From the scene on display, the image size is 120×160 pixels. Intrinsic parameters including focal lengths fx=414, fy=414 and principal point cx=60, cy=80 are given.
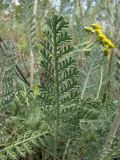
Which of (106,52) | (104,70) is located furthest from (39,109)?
(104,70)

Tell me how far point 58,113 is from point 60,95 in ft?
0.10

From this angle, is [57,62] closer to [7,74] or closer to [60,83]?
[60,83]

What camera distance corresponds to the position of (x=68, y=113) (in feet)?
2.31

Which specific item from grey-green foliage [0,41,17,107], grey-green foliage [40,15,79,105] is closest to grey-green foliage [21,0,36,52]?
grey-green foliage [0,41,17,107]

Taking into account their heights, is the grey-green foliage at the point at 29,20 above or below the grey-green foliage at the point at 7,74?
above

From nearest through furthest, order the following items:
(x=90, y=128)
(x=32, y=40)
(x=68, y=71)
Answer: (x=68, y=71) → (x=90, y=128) → (x=32, y=40)

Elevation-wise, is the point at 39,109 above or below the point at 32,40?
below

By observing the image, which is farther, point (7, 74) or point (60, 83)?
point (7, 74)

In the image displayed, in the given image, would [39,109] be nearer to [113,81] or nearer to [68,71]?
[68,71]

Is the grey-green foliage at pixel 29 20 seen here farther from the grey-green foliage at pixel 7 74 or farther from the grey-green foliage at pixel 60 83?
the grey-green foliage at pixel 60 83

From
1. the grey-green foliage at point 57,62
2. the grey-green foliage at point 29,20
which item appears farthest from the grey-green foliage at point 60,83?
the grey-green foliage at point 29,20

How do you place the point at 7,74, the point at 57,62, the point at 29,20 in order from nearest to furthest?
the point at 57,62
the point at 7,74
the point at 29,20

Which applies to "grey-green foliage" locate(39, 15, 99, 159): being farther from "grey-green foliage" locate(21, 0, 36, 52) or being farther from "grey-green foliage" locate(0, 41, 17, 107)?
"grey-green foliage" locate(21, 0, 36, 52)

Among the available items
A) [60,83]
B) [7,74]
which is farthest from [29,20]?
[60,83]
